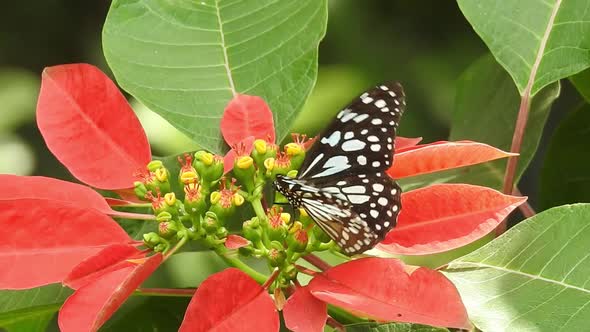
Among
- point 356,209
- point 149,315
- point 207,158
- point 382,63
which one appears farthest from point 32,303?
point 382,63

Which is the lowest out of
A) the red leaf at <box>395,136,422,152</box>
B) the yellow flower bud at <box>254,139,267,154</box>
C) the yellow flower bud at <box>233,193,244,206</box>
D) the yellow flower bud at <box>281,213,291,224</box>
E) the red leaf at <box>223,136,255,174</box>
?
the yellow flower bud at <box>281,213,291,224</box>

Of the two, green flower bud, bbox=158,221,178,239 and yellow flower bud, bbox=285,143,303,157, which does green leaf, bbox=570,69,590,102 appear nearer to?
yellow flower bud, bbox=285,143,303,157

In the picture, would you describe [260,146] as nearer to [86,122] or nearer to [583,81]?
[86,122]

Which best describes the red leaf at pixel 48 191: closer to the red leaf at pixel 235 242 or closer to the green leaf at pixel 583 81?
Answer: the red leaf at pixel 235 242

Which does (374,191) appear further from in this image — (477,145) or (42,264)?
(42,264)

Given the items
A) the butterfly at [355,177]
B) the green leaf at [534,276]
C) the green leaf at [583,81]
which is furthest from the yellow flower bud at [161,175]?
the green leaf at [583,81]

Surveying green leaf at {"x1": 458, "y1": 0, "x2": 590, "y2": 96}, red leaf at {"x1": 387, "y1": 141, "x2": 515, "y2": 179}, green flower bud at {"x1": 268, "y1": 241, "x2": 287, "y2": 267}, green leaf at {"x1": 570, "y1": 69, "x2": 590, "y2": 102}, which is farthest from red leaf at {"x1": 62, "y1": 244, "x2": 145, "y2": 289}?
green leaf at {"x1": 570, "y1": 69, "x2": 590, "y2": 102}
